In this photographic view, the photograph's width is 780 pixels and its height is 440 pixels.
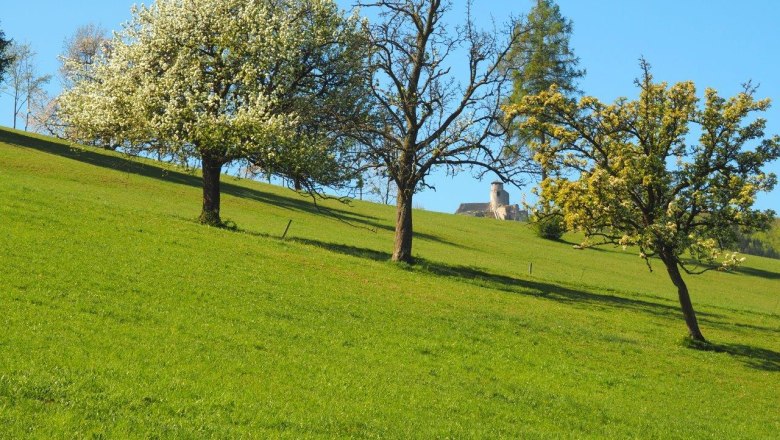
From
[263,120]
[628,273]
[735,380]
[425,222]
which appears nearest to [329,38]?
[263,120]

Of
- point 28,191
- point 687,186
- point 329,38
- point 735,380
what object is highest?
point 329,38

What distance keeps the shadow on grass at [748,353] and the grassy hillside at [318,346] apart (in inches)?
6.3

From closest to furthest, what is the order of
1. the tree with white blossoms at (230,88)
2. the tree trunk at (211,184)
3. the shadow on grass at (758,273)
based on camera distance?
the tree with white blossoms at (230,88), the tree trunk at (211,184), the shadow on grass at (758,273)

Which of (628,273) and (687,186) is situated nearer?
(687,186)

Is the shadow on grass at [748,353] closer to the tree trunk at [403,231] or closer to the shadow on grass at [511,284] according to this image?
the shadow on grass at [511,284]

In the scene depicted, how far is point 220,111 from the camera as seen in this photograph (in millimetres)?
43938

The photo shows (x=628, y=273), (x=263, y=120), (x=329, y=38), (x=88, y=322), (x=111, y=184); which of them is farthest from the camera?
(x=628, y=273)

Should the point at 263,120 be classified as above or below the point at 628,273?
above

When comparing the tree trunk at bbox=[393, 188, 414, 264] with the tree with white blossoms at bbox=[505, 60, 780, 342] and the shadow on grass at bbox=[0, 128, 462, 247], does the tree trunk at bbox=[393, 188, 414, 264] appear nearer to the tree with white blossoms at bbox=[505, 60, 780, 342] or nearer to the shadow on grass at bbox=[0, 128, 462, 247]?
the tree with white blossoms at bbox=[505, 60, 780, 342]

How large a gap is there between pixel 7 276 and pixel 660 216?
932 inches

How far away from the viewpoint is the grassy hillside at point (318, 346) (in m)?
16.8

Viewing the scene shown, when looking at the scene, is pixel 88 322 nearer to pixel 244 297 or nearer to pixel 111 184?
pixel 244 297

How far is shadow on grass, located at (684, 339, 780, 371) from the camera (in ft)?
114

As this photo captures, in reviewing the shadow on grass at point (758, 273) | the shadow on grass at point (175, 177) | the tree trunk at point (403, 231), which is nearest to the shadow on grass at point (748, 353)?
the tree trunk at point (403, 231)
